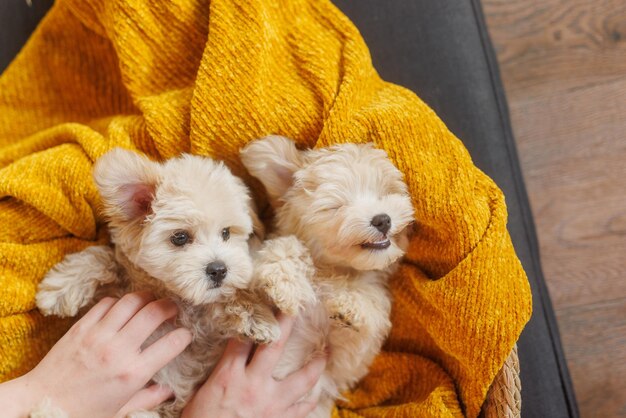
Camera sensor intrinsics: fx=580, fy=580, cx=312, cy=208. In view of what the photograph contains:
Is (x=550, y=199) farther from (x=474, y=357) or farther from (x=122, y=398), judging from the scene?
(x=122, y=398)

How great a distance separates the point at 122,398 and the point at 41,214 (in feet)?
1.69

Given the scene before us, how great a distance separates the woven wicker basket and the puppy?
22.3 inches

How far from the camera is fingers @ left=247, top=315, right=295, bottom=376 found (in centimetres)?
131

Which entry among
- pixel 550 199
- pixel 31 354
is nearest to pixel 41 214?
pixel 31 354

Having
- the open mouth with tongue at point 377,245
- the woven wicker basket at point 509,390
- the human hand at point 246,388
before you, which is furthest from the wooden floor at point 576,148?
the human hand at point 246,388

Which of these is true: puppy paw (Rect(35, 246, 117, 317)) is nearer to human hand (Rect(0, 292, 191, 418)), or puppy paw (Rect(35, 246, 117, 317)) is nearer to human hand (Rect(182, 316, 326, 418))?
human hand (Rect(0, 292, 191, 418))

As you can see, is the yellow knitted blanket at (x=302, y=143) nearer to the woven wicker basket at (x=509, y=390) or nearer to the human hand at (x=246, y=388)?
the woven wicker basket at (x=509, y=390)

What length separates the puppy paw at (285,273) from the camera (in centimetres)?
124

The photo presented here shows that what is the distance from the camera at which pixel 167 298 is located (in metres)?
1.33

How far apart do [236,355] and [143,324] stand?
220mm

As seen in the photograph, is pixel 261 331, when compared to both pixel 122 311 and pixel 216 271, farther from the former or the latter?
pixel 122 311

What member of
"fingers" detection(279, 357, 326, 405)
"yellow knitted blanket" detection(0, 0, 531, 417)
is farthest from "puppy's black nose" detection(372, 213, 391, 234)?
"fingers" detection(279, 357, 326, 405)

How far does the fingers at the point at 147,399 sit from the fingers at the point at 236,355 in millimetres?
142

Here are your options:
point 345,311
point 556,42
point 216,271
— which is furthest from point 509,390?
point 556,42
